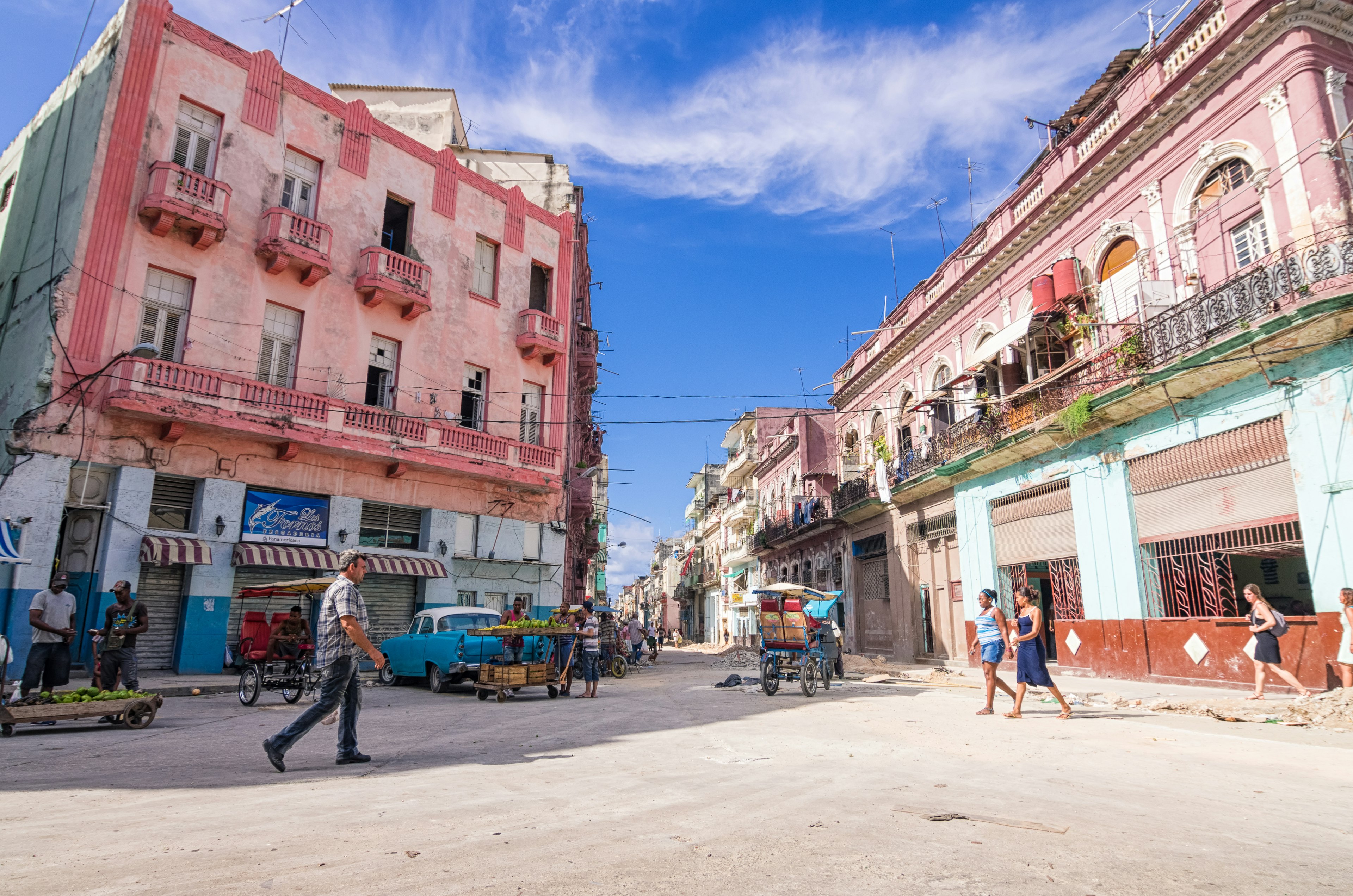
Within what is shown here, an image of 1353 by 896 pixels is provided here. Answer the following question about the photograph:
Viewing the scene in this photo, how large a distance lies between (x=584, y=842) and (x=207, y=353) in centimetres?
1771

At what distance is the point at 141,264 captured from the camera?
16844mm

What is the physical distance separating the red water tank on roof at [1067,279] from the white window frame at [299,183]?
Result: 724 inches

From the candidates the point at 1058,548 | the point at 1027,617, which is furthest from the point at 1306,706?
the point at 1058,548

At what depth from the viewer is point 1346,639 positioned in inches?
417

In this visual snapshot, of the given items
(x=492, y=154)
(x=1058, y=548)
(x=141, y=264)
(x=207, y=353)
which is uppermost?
(x=492, y=154)

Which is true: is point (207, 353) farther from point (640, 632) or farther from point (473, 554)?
point (640, 632)

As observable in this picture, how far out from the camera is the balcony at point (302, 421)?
16.1 metres

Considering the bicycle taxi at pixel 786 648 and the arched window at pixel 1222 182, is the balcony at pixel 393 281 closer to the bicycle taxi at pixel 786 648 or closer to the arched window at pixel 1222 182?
the bicycle taxi at pixel 786 648

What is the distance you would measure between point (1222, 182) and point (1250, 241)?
55.2 inches

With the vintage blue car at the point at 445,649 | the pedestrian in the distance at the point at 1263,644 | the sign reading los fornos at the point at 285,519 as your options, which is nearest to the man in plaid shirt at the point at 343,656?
the vintage blue car at the point at 445,649

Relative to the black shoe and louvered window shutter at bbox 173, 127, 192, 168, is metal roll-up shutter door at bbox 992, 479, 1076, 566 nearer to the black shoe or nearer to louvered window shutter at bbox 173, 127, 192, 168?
the black shoe

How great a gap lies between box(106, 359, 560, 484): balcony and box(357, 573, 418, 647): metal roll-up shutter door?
2.85m

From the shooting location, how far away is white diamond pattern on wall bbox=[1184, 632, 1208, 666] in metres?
13.0

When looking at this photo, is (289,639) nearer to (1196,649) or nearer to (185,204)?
(185,204)
